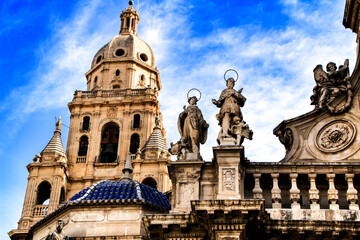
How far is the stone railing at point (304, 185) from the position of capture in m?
19.3

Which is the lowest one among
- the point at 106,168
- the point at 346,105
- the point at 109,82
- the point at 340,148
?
the point at 340,148

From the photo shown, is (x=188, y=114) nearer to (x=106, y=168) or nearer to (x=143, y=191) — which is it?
(x=143, y=191)

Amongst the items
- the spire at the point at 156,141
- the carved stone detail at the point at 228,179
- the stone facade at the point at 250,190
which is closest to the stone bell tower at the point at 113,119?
the spire at the point at 156,141

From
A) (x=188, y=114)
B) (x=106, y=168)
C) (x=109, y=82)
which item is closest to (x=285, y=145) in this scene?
(x=188, y=114)

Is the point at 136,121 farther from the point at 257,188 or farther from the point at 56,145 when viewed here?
the point at 257,188

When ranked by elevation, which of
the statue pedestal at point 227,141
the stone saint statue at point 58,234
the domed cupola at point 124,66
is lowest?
the stone saint statue at point 58,234

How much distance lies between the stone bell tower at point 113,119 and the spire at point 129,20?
22.1ft

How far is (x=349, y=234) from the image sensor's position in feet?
60.7

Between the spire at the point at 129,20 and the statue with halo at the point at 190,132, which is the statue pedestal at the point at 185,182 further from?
the spire at the point at 129,20

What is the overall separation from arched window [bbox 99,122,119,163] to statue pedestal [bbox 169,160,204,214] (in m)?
39.1

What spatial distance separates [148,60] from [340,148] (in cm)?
4878

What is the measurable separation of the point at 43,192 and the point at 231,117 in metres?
38.2

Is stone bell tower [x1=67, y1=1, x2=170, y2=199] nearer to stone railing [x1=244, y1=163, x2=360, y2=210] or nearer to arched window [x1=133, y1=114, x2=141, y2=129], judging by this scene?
arched window [x1=133, y1=114, x2=141, y2=129]

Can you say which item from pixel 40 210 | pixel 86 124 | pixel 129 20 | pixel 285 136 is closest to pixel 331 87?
pixel 285 136
